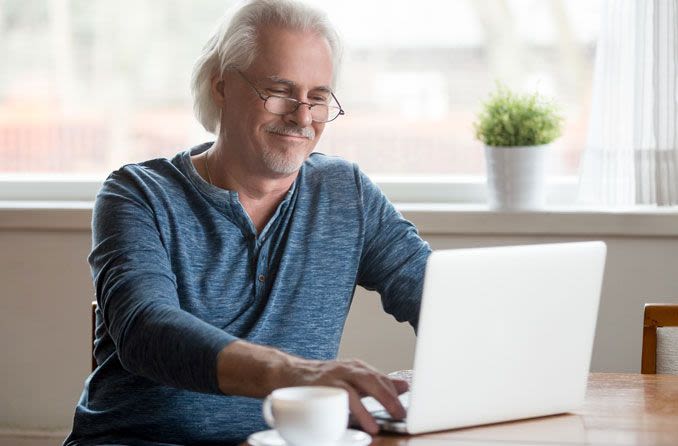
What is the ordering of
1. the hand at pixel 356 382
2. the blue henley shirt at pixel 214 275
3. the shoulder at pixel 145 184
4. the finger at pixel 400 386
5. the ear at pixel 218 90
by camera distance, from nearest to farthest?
1. the hand at pixel 356 382
2. the finger at pixel 400 386
3. the blue henley shirt at pixel 214 275
4. the shoulder at pixel 145 184
5. the ear at pixel 218 90

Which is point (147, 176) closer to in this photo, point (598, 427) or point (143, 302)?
point (143, 302)

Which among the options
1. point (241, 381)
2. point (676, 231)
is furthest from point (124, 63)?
point (241, 381)

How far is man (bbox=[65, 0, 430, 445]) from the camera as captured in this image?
1659 millimetres

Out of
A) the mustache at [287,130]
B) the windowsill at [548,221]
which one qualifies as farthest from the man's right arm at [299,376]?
the windowsill at [548,221]

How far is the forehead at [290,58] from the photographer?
6.11 ft

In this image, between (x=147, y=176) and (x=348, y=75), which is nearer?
(x=147, y=176)

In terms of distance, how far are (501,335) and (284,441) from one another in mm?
312

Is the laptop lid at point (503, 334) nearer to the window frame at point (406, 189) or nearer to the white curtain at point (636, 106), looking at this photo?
the white curtain at point (636, 106)

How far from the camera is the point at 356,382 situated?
1222 millimetres

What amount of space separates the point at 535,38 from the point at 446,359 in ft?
6.02

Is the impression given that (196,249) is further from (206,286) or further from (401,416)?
(401,416)

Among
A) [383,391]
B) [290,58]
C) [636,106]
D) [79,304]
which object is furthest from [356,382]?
[79,304]

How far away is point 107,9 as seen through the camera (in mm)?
3066

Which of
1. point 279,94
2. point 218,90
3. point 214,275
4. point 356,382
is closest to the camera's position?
point 356,382
